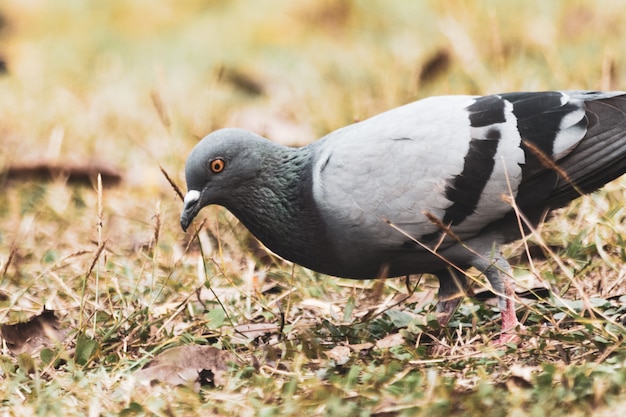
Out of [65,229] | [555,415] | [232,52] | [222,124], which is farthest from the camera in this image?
[232,52]

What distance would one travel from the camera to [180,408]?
2873mm

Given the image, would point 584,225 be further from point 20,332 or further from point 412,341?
point 20,332

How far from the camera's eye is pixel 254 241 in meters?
4.85

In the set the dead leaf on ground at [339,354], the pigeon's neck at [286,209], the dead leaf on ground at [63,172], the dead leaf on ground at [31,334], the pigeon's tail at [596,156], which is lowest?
the dead leaf on ground at [63,172]

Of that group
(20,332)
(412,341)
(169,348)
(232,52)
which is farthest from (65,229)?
(232,52)

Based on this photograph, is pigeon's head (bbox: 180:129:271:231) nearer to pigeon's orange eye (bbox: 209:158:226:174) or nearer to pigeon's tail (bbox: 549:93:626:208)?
pigeon's orange eye (bbox: 209:158:226:174)

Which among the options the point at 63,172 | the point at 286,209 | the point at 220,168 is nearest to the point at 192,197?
the point at 220,168

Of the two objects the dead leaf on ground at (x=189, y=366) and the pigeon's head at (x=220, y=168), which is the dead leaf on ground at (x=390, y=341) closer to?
the dead leaf on ground at (x=189, y=366)

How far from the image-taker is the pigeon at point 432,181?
139 inches

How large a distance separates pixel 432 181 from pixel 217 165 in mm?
833

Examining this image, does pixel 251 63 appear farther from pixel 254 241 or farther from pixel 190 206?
pixel 190 206

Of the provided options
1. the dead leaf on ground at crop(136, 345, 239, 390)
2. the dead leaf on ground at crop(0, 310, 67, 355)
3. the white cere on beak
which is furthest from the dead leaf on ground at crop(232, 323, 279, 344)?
the dead leaf on ground at crop(0, 310, 67, 355)

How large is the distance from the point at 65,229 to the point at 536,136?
111 inches

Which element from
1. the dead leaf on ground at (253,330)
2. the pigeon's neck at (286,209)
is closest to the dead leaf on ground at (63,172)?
the pigeon's neck at (286,209)
